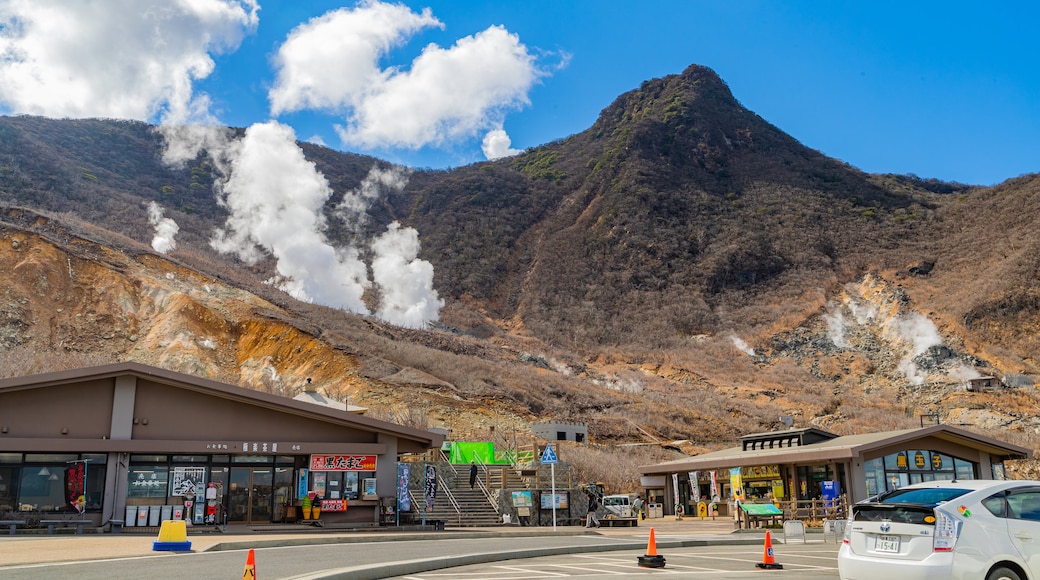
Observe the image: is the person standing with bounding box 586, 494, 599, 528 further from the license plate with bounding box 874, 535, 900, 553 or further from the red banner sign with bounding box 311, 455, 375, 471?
the license plate with bounding box 874, 535, 900, 553

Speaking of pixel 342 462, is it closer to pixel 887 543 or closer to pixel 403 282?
pixel 887 543

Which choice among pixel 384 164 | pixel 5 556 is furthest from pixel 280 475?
pixel 384 164

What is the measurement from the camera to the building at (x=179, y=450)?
23.1 m

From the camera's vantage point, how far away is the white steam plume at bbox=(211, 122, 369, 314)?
4360 inches

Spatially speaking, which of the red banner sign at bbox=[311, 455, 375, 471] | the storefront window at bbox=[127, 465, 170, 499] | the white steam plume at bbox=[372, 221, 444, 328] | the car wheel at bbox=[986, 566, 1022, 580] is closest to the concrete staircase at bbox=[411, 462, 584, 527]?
the red banner sign at bbox=[311, 455, 375, 471]

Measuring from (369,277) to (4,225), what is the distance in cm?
5759

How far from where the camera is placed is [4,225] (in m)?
66.0

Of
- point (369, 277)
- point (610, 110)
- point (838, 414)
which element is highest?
point (610, 110)

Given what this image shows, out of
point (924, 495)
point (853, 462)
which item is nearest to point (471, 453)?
point (853, 462)

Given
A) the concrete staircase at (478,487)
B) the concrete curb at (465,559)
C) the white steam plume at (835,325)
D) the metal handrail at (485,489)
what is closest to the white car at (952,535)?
the concrete curb at (465,559)

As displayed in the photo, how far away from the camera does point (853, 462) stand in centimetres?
2916

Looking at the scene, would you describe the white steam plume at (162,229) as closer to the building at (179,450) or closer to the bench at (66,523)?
the building at (179,450)

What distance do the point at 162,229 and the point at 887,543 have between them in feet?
391

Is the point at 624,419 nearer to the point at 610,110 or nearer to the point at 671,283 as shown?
the point at 671,283
